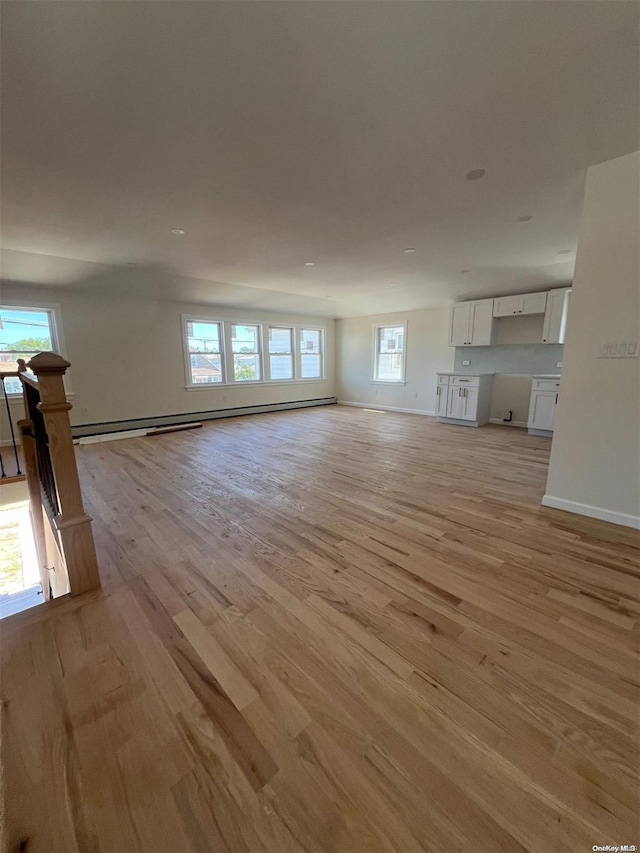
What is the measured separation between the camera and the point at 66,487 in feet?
5.62

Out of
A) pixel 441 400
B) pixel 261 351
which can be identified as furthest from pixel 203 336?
pixel 441 400

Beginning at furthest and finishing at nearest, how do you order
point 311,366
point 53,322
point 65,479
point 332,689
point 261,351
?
1. point 311,366
2. point 261,351
3. point 53,322
4. point 65,479
5. point 332,689

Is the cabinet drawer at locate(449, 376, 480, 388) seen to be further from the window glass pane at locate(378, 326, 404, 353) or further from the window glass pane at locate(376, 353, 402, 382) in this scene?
the window glass pane at locate(378, 326, 404, 353)

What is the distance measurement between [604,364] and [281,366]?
6336 mm

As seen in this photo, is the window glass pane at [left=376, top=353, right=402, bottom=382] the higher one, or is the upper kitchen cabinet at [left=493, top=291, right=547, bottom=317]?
the upper kitchen cabinet at [left=493, top=291, right=547, bottom=317]

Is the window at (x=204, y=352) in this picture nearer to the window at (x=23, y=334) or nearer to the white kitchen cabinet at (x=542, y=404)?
the window at (x=23, y=334)

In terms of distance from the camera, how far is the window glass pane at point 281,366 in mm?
7714

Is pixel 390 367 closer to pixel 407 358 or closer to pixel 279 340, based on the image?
pixel 407 358

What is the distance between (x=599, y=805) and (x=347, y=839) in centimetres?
71

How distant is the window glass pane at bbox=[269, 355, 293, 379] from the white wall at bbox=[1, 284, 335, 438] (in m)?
1.14

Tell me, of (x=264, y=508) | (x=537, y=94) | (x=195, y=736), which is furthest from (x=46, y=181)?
(x=195, y=736)

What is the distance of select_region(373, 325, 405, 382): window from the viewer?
7.68m

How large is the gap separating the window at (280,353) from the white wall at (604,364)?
6011 mm

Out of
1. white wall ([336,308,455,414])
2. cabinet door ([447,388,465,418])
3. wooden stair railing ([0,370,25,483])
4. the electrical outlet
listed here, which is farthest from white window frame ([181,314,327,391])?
the electrical outlet
